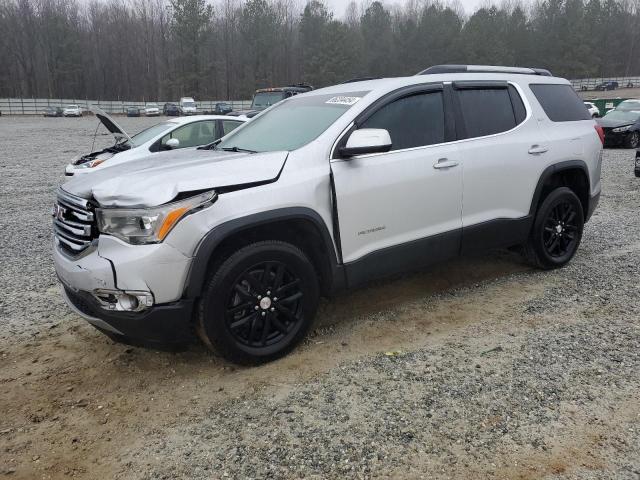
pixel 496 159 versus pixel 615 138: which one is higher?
pixel 496 159

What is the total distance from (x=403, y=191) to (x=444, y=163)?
488 mm

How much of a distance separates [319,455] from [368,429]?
0.33 metres

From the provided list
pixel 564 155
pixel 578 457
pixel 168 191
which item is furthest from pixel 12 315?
pixel 564 155

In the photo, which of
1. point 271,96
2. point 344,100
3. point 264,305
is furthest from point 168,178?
point 271,96

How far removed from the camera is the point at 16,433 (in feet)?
9.25

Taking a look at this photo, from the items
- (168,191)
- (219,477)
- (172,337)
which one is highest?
(168,191)

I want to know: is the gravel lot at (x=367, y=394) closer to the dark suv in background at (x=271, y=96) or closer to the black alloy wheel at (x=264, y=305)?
the black alloy wheel at (x=264, y=305)

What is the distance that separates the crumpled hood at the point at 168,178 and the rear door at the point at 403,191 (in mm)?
549

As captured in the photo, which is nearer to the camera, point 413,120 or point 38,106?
point 413,120

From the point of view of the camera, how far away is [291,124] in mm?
4098

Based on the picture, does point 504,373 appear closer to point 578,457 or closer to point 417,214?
point 578,457

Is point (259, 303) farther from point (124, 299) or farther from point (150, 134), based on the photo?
point (150, 134)

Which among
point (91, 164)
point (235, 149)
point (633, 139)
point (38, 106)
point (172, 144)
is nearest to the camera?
point (235, 149)

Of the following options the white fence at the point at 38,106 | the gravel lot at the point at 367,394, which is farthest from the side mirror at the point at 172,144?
the white fence at the point at 38,106
